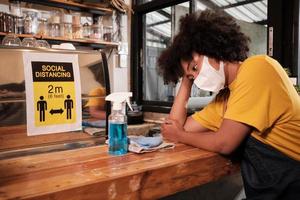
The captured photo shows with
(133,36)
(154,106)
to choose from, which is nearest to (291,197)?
(154,106)

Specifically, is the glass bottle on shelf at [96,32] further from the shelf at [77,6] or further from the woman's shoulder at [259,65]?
the woman's shoulder at [259,65]

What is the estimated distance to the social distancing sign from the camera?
974mm

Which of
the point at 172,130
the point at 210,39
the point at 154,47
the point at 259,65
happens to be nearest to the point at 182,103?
the point at 172,130

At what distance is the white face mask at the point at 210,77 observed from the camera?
1251 millimetres

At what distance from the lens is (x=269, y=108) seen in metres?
1.02

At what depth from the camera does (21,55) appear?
0.98 m

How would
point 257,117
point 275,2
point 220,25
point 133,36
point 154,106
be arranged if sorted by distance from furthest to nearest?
point 133,36
point 154,106
point 275,2
point 220,25
point 257,117

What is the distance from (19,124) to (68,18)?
1.84 m

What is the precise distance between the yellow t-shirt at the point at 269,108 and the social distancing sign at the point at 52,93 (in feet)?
1.85

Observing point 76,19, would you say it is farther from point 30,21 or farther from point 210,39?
point 210,39

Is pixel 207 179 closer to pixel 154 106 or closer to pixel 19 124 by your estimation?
pixel 19 124

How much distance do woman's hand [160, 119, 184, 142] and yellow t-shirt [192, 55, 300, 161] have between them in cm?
25

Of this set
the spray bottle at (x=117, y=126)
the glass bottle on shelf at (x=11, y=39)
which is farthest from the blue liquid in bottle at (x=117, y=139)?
the glass bottle on shelf at (x=11, y=39)

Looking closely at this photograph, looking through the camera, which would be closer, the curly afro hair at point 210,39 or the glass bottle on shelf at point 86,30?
the curly afro hair at point 210,39
